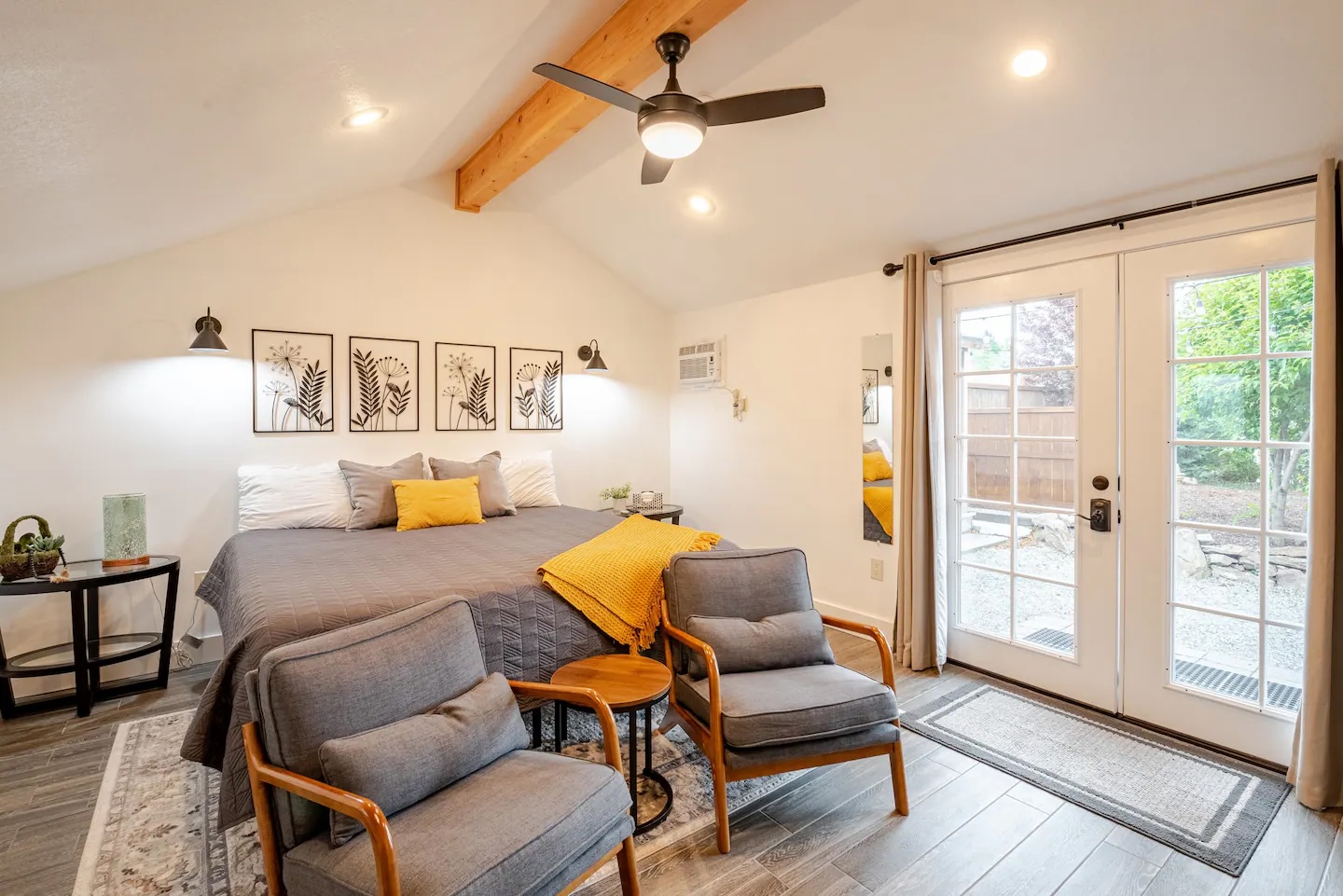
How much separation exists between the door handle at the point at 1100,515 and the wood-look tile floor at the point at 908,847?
115 cm

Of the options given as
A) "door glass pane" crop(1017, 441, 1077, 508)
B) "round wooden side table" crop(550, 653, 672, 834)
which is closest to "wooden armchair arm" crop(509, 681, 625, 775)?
"round wooden side table" crop(550, 653, 672, 834)

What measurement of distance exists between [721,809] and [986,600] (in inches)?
82.9

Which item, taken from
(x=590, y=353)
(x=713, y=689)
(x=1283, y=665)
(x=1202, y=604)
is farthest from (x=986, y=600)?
(x=590, y=353)

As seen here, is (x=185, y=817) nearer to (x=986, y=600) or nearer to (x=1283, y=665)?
(x=986, y=600)

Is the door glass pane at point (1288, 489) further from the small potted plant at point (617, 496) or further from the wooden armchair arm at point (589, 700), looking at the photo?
the small potted plant at point (617, 496)

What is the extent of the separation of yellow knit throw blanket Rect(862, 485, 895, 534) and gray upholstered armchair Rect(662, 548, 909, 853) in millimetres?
1374

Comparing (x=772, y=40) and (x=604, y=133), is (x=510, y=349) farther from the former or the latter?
(x=772, y=40)

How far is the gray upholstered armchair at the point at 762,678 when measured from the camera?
6.64 ft

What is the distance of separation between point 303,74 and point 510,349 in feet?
8.94

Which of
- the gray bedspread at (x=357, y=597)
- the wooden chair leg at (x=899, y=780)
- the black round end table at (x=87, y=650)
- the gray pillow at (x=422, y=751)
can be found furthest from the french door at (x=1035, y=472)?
the black round end table at (x=87, y=650)

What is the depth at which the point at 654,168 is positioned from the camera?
281cm

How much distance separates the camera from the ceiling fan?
2.22 m

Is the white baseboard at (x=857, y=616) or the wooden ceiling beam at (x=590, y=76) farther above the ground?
the wooden ceiling beam at (x=590, y=76)

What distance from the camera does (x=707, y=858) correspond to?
77.7 inches
